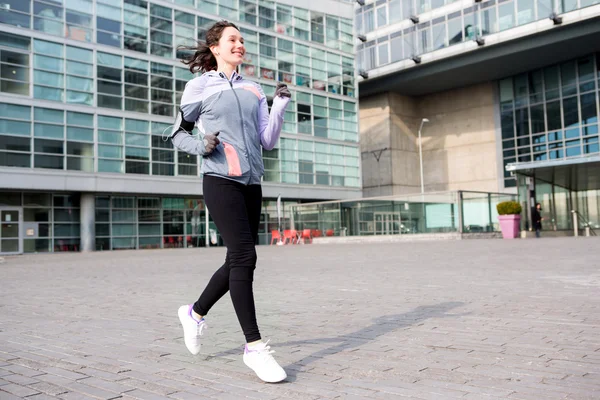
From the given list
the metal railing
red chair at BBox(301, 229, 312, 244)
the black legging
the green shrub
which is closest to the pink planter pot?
the green shrub

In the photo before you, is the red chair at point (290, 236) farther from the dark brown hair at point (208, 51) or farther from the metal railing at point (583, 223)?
the dark brown hair at point (208, 51)

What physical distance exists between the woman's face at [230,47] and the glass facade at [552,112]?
4203cm

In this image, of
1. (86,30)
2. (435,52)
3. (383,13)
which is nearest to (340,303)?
(86,30)

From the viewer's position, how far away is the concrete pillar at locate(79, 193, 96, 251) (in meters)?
31.3

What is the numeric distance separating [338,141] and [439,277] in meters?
35.4

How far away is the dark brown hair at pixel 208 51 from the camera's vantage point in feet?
11.7

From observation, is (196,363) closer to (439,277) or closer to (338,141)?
(439,277)

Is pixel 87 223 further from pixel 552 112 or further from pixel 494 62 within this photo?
pixel 552 112

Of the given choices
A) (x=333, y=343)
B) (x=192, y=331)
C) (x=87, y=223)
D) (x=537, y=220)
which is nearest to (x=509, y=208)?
(x=537, y=220)

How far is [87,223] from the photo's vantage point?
103ft

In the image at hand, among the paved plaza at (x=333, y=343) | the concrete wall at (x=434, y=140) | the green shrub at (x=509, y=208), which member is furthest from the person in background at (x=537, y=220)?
the paved plaza at (x=333, y=343)

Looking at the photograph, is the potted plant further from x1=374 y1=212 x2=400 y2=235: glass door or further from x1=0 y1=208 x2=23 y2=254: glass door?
x1=0 y1=208 x2=23 y2=254: glass door

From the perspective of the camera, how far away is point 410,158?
2055 inches

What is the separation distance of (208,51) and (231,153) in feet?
2.65
